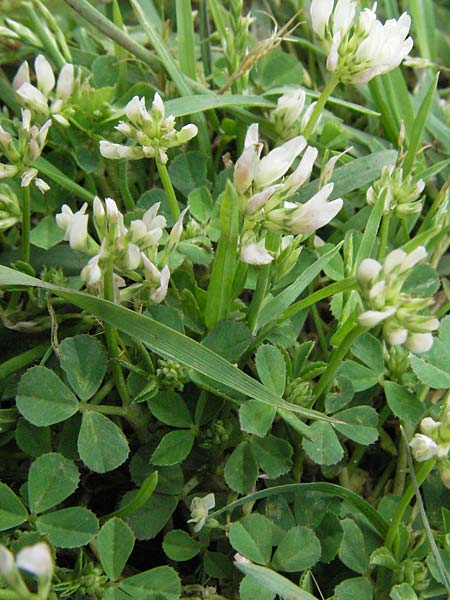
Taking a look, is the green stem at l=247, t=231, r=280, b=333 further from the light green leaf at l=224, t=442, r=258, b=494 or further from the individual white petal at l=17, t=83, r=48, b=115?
the individual white petal at l=17, t=83, r=48, b=115

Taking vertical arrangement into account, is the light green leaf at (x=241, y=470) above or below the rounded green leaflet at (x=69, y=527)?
below

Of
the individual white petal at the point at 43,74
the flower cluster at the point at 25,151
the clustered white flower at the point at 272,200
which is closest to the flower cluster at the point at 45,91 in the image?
the individual white petal at the point at 43,74

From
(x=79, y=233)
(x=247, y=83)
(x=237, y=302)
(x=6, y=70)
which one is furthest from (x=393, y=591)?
(x=6, y=70)

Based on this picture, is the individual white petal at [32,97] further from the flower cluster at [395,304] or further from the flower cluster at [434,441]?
the flower cluster at [434,441]

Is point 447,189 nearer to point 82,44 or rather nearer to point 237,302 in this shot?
point 237,302

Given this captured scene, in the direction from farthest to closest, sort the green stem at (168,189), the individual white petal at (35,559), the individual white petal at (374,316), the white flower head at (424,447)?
the green stem at (168,189) < the white flower head at (424,447) < the individual white petal at (374,316) < the individual white petal at (35,559)

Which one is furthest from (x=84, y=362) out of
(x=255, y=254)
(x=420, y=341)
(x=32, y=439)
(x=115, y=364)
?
(x=420, y=341)

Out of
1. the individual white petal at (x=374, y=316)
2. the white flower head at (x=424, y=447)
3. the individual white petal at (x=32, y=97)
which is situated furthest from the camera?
the individual white petal at (x=32, y=97)
